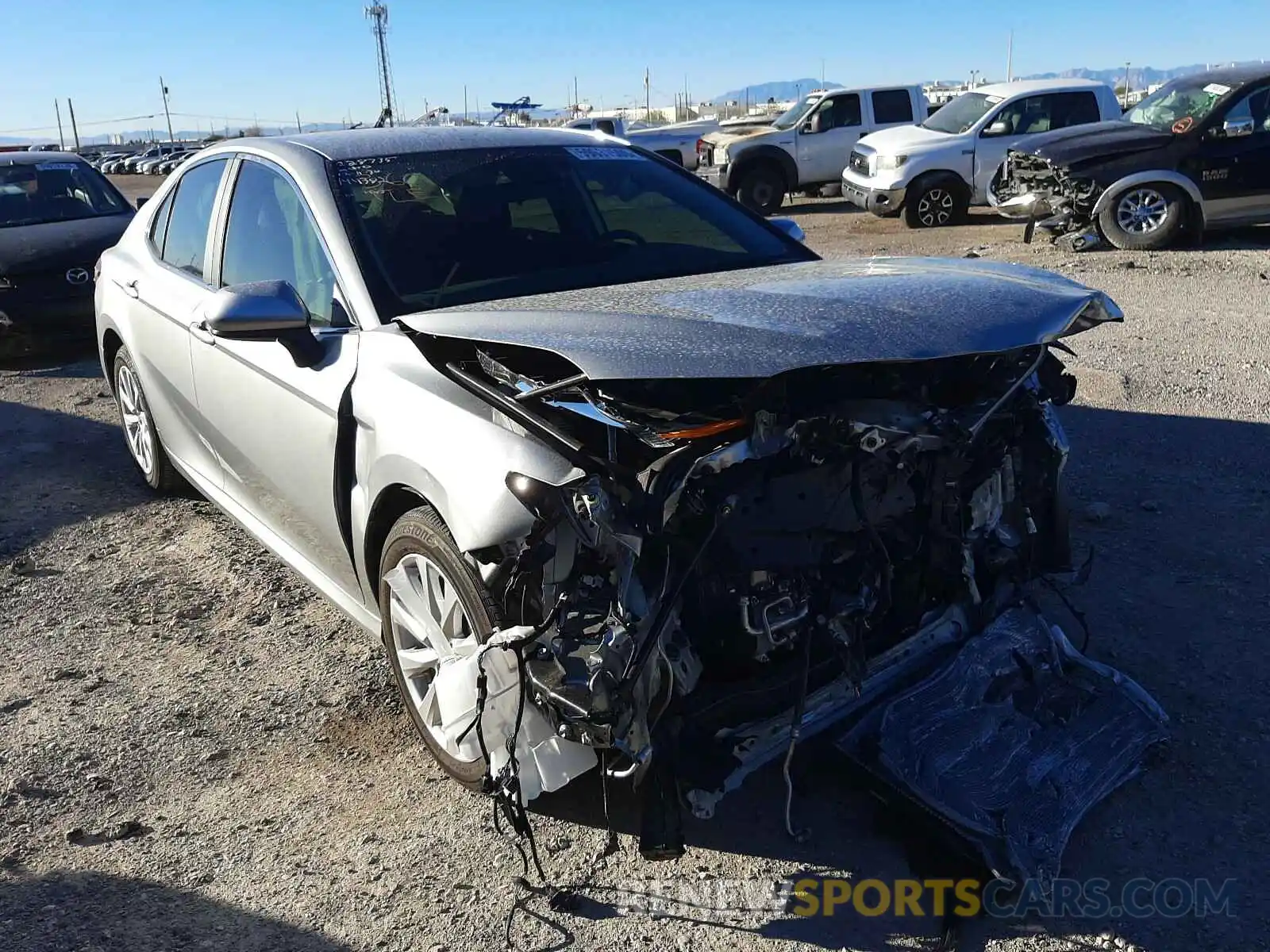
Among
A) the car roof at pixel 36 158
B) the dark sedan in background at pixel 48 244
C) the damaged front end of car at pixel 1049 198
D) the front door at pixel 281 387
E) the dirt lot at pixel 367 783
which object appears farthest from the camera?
the damaged front end of car at pixel 1049 198

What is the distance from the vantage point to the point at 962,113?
584 inches

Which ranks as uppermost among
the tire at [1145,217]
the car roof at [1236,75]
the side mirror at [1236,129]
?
the car roof at [1236,75]

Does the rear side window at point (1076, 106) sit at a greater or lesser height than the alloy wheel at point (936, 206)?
greater

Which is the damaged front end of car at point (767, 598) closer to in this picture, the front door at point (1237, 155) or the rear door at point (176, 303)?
the rear door at point (176, 303)

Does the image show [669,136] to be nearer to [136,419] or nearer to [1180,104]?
[1180,104]

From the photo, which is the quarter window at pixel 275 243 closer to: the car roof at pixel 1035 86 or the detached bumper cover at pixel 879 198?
the detached bumper cover at pixel 879 198

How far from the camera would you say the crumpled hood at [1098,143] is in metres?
10.9

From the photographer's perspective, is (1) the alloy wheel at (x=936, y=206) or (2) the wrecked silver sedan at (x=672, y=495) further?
(1) the alloy wheel at (x=936, y=206)

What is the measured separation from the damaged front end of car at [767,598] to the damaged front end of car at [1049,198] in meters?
9.24

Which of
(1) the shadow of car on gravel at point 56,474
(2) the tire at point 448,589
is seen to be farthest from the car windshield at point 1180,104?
(2) the tire at point 448,589

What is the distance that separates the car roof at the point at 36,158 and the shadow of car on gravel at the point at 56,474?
3771 millimetres

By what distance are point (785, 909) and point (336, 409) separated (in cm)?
190

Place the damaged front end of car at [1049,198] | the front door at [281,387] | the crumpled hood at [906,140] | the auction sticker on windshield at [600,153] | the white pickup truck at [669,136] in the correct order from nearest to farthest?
the front door at [281,387] → the auction sticker on windshield at [600,153] → the damaged front end of car at [1049,198] → the crumpled hood at [906,140] → the white pickup truck at [669,136]

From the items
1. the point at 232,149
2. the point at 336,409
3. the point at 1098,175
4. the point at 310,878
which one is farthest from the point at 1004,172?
the point at 310,878
